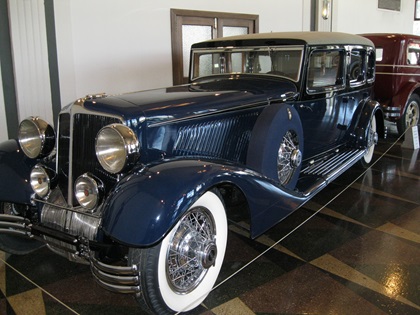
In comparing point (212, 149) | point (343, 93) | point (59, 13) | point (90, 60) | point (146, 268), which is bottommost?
point (146, 268)

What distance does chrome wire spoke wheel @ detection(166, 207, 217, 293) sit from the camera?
211cm

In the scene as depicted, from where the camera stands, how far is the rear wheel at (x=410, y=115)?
245 inches

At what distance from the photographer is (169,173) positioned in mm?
2039

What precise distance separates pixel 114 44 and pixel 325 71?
10.8 feet

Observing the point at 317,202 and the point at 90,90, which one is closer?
the point at 317,202

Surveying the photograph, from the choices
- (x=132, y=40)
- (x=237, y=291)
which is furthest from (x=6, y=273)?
(x=132, y=40)

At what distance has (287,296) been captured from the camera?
7.65 ft

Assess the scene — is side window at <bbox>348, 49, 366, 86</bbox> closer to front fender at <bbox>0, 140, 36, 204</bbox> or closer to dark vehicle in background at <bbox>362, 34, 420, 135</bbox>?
dark vehicle in background at <bbox>362, 34, 420, 135</bbox>

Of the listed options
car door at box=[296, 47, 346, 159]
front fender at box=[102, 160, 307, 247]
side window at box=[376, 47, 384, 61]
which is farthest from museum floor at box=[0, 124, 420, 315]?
side window at box=[376, 47, 384, 61]

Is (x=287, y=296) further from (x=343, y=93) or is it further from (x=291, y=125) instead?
(x=343, y=93)

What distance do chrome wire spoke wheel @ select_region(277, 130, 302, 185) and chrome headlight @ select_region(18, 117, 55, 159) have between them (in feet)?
5.41

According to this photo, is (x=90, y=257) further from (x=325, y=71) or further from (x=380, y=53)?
(x=380, y=53)

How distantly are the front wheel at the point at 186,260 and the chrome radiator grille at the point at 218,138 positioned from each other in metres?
0.44

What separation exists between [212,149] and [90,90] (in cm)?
355
